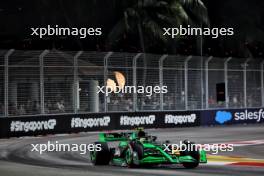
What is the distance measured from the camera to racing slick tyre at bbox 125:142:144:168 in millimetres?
12977

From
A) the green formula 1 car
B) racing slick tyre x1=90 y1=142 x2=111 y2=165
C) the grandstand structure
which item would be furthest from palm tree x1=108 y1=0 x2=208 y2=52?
the green formula 1 car

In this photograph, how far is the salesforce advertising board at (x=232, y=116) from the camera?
106 feet

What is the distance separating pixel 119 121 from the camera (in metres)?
28.9

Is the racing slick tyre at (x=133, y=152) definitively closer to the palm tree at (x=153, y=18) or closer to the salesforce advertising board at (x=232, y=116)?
the salesforce advertising board at (x=232, y=116)

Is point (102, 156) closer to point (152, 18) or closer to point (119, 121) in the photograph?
point (119, 121)

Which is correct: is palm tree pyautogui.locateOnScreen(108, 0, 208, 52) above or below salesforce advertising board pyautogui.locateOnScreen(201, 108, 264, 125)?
above

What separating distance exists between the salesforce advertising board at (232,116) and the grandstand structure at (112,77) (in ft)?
1.01

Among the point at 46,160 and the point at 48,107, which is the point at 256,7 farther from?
the point at 46,160

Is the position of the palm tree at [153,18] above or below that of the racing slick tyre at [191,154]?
above

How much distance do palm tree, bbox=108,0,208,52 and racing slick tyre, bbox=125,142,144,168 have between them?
854 inches
